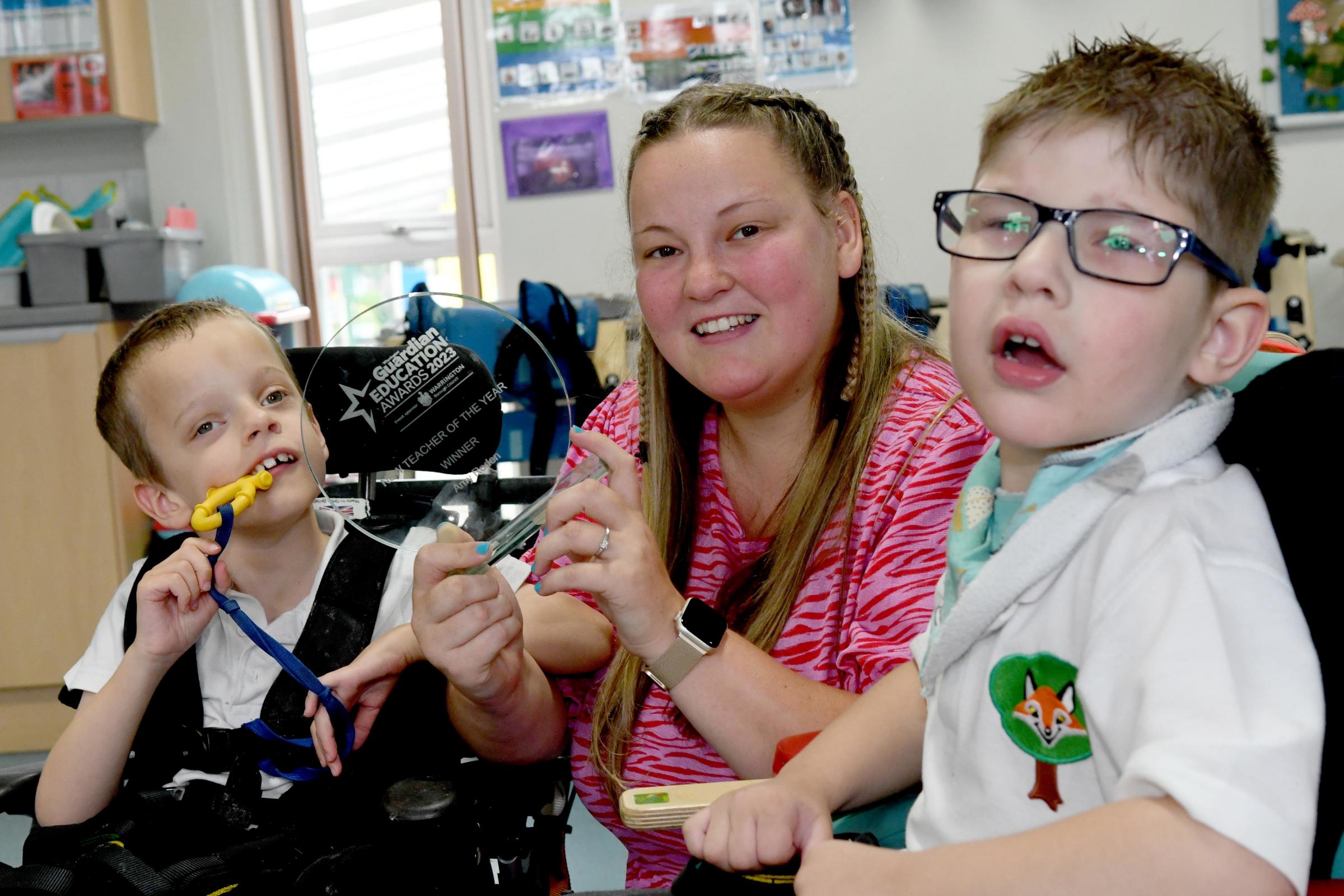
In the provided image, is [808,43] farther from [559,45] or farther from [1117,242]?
[1117,242]

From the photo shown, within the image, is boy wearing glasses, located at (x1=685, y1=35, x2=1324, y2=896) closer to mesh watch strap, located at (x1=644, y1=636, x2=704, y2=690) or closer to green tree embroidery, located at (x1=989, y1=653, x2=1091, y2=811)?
green tree embroidery, located at (x1=989, y1=653, x2=1091, y2=811)

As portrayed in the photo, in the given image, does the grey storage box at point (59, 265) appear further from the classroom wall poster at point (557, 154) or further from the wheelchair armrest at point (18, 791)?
the wheelchair armrest at point (18, 791)

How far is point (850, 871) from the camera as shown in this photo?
64 cm

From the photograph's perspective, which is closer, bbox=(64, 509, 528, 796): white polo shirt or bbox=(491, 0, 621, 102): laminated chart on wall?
bbox=(64, 509, 528, 796): white polo shirt

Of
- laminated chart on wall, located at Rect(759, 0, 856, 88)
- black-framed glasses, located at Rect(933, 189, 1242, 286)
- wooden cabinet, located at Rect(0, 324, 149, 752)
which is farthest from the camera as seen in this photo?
laminated chart on wall, located at Rect(759, 0, 856, 88)

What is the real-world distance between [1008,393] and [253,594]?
3.19 feet

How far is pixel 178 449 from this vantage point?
125cm

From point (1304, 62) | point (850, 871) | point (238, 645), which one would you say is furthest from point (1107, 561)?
point (1304, 62)

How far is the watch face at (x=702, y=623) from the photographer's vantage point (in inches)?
37.9

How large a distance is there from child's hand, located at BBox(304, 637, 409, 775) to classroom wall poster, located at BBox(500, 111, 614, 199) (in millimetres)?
3091

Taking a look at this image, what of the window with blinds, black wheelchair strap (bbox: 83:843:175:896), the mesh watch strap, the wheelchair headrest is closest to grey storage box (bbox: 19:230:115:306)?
the window with blinds

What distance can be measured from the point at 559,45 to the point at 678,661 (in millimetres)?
3497

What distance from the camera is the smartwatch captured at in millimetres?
962

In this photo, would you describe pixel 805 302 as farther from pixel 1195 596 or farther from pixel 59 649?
pixel 59 649
